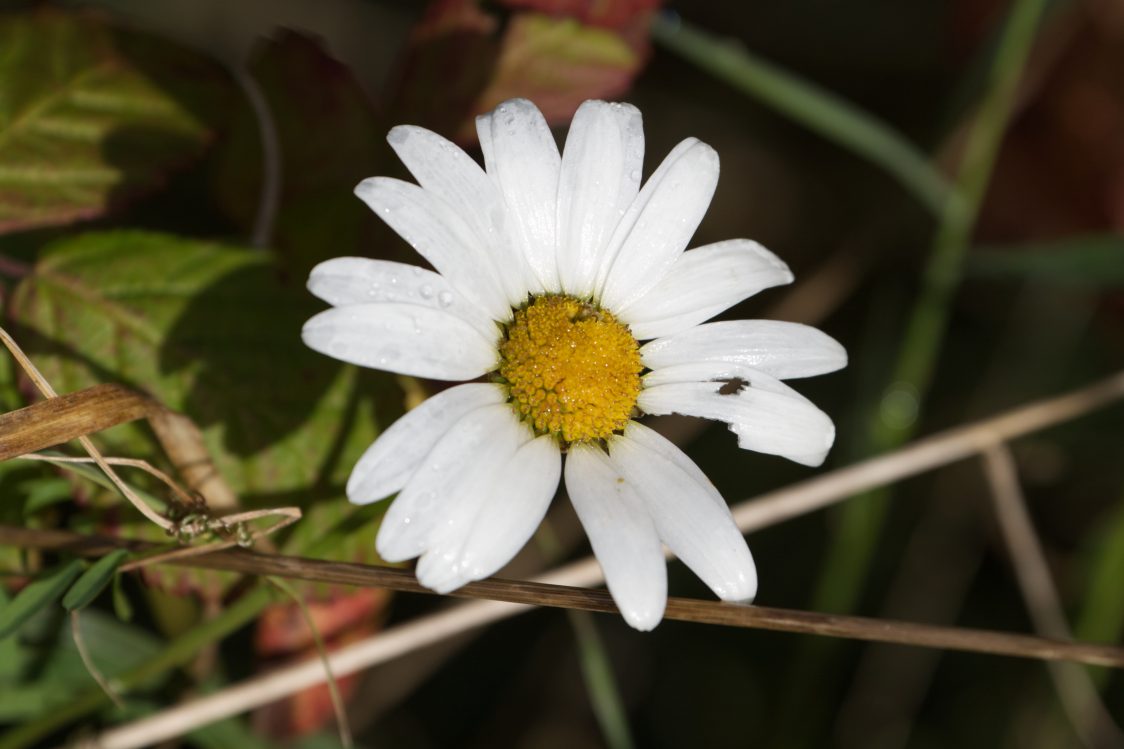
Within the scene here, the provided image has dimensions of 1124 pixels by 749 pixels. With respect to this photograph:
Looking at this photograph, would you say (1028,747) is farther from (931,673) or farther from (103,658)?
(103,658)

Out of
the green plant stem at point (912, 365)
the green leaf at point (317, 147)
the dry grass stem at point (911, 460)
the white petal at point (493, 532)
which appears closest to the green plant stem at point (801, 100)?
the green plant stem at point (912, 365)

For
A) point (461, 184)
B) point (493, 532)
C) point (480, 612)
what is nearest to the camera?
point (493, 532)

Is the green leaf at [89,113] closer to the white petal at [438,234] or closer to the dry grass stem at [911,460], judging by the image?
the white petal at [438,234]

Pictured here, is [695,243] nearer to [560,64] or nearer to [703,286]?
[560,64]

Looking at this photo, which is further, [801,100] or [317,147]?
[801,100]

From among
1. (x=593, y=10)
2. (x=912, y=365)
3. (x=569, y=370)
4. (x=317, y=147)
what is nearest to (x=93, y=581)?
(x=569, y=370)

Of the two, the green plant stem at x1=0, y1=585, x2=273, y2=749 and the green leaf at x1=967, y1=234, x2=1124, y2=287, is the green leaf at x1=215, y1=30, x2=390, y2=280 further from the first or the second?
the green leaf at x1=967, y1=234, x2=1124, y2=287
